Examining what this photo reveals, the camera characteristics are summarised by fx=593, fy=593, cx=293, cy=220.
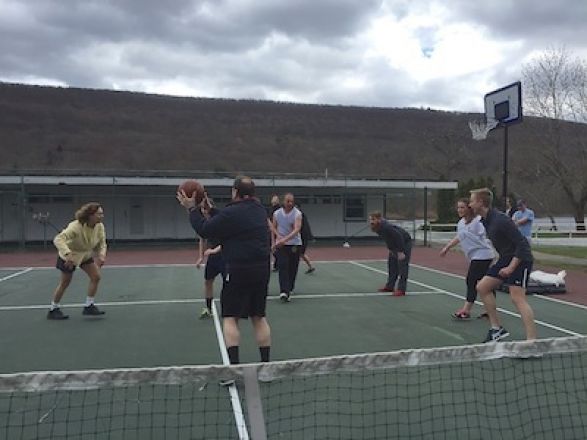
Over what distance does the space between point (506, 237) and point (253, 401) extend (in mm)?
3851

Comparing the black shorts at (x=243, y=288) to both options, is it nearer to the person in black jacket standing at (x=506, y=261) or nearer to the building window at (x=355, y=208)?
the person in black jacket standing at (x=506, y=261)

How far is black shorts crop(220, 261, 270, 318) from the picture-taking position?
16.3 feet

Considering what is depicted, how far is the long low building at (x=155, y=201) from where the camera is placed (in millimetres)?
25000

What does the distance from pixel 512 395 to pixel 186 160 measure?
101029mm

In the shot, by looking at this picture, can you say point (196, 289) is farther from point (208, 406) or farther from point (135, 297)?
point (208, 406)

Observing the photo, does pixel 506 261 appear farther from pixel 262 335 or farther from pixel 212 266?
pixel 212 266

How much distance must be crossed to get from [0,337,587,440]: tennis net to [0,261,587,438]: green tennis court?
2 centimetres

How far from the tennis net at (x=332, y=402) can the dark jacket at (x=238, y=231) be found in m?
1.07

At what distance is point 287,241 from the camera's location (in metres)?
9.51

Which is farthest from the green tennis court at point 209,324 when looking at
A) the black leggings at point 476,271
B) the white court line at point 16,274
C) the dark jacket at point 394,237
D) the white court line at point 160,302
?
the white court line at point 16,274

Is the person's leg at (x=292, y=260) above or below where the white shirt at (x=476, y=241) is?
below

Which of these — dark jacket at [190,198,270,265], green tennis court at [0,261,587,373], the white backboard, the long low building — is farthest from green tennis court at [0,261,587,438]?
the long low building

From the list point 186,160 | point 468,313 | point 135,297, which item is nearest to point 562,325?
point 468,313

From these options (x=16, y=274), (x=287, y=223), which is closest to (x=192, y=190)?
(x=287, y=223)
